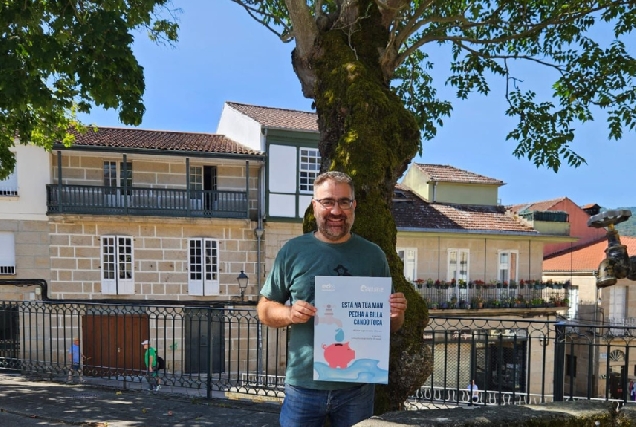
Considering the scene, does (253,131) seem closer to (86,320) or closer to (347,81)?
(86,320)

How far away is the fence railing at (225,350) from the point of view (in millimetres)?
6449

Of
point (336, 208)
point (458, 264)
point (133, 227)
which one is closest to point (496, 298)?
point (458, 264)

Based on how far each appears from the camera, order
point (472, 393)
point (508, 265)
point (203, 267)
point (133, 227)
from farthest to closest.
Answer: point (508, 265) → point (203, 267) → point (133, 227) → point (472, 393)

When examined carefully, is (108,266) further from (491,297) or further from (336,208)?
(336,208)

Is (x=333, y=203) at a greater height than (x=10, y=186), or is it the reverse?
(x=10, y=186)

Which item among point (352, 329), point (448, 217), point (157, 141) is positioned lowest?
point (448, 217)

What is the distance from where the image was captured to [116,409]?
5.09 meters

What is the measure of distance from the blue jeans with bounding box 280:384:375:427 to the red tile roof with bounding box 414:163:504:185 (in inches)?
809

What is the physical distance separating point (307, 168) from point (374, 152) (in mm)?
14413

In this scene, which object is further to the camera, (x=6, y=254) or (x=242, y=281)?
(x=242, y=281)

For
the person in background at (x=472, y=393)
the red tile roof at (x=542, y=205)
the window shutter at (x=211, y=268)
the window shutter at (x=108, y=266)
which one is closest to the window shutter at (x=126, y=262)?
the window shutter at (x=108, y=266)

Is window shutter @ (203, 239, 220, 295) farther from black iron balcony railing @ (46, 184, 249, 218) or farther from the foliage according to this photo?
the foliage

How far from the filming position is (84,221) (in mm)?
16703

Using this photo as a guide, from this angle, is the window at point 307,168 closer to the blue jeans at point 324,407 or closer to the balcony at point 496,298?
the balcony at point 496,298
